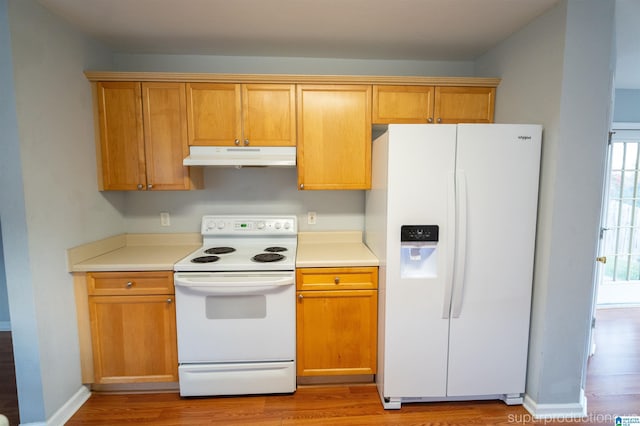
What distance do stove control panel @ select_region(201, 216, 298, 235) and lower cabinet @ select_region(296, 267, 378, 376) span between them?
0.60 m

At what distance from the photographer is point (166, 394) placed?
6.52 ft

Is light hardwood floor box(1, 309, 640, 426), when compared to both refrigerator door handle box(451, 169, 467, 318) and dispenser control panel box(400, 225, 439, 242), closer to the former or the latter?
refrigerator door handle box(451, 169, 467, 318)

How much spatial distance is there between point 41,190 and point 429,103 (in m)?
2.59

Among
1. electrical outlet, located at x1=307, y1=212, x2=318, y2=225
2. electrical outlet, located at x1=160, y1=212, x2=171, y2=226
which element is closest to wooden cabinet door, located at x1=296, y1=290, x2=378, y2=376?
electrical outlet, located at x1=307, y1=212, x2=318, y2=225

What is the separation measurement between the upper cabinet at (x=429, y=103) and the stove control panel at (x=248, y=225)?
1110 millimetres

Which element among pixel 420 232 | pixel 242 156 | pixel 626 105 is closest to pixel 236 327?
pixel 242 156

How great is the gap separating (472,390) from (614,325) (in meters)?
2.34

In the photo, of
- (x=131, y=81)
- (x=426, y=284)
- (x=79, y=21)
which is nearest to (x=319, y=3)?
(x=131, y=81)

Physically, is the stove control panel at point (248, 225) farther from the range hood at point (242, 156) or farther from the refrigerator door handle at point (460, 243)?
the refrigerator door handle at point (460, 243)

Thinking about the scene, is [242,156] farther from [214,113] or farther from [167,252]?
[167,252]

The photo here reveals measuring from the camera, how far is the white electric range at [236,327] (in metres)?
1.86

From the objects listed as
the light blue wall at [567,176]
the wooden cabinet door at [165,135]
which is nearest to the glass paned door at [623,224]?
the light blue wall at [567,176]

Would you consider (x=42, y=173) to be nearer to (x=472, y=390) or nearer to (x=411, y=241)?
(x=411, y=241)

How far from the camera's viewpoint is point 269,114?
83.4 inches
